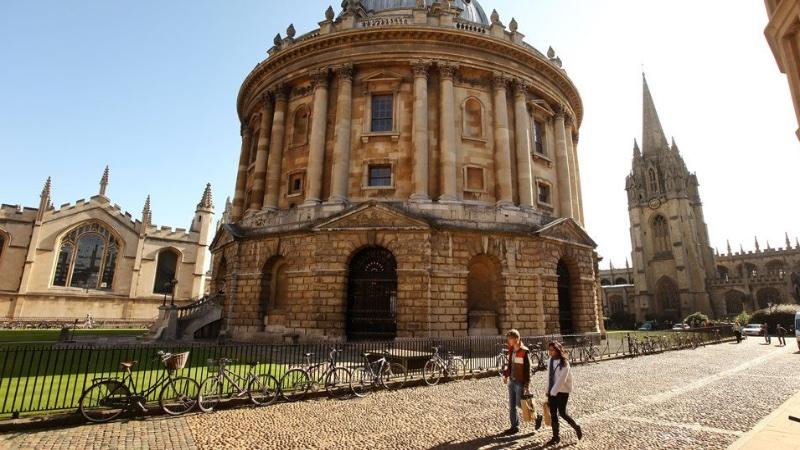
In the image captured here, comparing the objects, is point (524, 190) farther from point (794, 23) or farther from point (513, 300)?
point (794, 23)

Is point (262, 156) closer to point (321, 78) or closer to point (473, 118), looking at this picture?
point (321, 78)

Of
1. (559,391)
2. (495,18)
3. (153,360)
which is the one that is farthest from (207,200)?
(559,391)

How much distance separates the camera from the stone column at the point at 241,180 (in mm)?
27406

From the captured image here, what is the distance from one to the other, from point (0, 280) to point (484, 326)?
153 ft

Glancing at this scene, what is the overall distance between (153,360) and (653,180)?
276 feet

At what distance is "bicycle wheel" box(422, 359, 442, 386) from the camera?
11836 mm

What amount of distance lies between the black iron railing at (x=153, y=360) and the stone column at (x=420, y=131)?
312 inches

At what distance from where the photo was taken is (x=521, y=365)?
7355 mm

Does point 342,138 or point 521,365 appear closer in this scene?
point 521,365

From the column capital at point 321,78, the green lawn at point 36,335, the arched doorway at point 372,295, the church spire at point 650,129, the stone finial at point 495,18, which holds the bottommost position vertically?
the green lawn at point 36,335

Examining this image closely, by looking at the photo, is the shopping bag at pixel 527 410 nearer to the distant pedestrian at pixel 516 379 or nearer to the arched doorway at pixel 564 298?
the distant pedestrian at pixel 516 379

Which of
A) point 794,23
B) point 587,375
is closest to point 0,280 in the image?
point 587,375

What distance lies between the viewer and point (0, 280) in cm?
4003

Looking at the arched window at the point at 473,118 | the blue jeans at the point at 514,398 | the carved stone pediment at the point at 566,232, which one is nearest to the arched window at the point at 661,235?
the carved stone pediment at the point at 566,232
